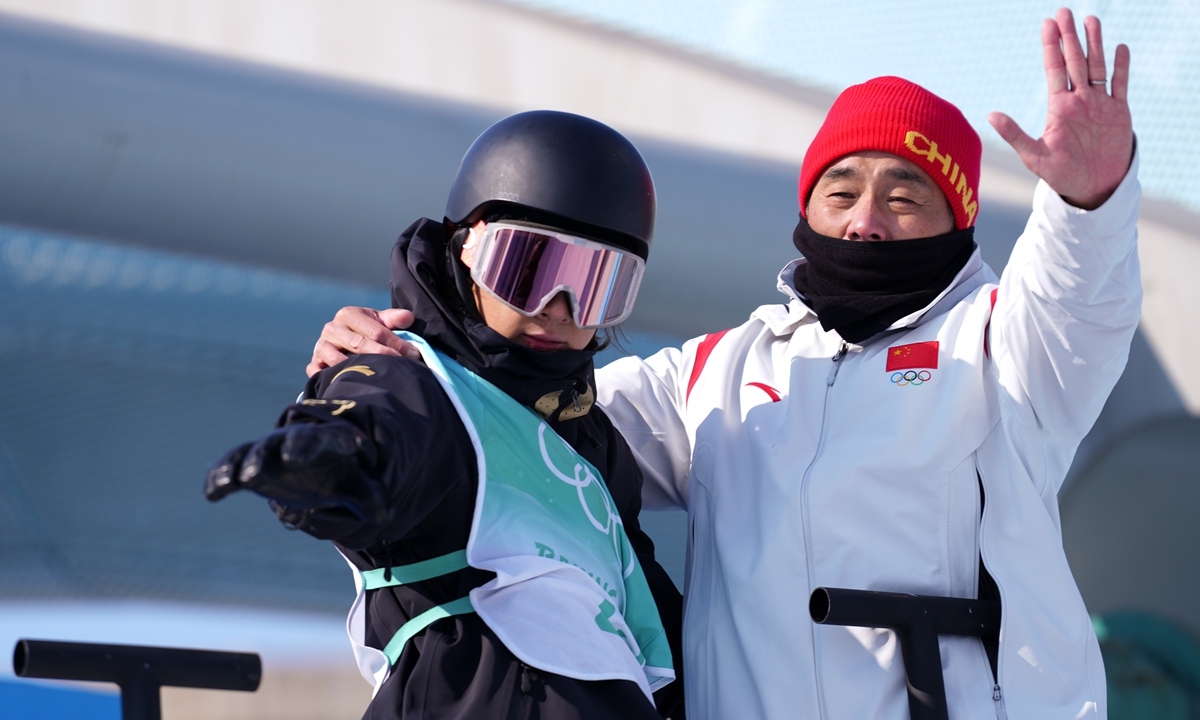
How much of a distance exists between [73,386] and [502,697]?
13.5 ft

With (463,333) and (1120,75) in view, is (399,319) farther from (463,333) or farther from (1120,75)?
(1120,75)

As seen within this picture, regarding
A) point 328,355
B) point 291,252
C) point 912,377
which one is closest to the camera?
point 328,355

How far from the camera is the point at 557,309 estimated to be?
187cm

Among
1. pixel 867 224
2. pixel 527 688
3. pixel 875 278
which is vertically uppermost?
pixel 867 224

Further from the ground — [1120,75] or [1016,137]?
[1120,75]

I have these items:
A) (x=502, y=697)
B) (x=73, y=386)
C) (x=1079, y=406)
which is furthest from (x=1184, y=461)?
(x=73, y=386)

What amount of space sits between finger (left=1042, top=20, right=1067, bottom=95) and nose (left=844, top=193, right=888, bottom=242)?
49 centimetres

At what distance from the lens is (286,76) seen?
188 inches

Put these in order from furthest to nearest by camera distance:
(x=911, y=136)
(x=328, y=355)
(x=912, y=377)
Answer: (x=911, y=136) → (x=912, y=377) → (x=328, y=355)

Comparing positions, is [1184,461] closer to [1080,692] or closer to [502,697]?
[1080,692]

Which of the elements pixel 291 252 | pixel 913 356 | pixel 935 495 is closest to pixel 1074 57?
pixel 913 356

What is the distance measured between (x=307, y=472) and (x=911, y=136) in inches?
60.6

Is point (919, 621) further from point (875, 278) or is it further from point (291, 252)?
point (291, 252)

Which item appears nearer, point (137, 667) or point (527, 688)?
point (527, 688)
